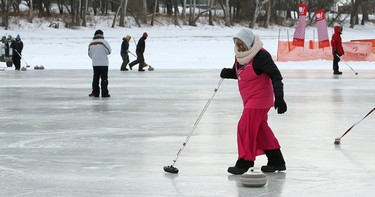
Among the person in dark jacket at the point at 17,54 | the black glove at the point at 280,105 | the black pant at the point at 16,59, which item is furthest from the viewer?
the black pant at the point at 16,59

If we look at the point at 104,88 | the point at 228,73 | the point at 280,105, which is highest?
the point at 228,73

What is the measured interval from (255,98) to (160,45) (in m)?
50.1

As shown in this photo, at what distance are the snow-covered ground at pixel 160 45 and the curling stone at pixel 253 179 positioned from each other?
1085 inches

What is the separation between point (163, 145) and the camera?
10727 millimetres

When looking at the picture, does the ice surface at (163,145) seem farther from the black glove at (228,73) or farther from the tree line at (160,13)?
the tree line at (160,13)

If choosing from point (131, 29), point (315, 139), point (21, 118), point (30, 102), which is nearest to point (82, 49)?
point (131, 29)

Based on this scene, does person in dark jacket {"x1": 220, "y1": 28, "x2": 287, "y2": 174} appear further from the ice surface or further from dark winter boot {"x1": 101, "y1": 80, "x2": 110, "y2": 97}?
dark winter boot {"x1": 101, "y1": 80, "x2": 110, "y2": 97}

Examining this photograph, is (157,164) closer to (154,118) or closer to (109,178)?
(109,178)

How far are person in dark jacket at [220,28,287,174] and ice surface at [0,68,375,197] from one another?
25cm

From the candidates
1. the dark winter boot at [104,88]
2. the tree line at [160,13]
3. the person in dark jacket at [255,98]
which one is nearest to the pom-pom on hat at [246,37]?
the person in dark jacket at [255,98]

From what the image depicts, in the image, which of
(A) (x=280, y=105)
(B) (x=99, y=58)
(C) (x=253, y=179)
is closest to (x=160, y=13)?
(B) (x=99, y=58)

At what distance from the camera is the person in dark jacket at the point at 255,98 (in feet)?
26.7

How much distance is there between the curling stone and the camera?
7.53 m

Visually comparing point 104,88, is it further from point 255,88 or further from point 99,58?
point 255,88
